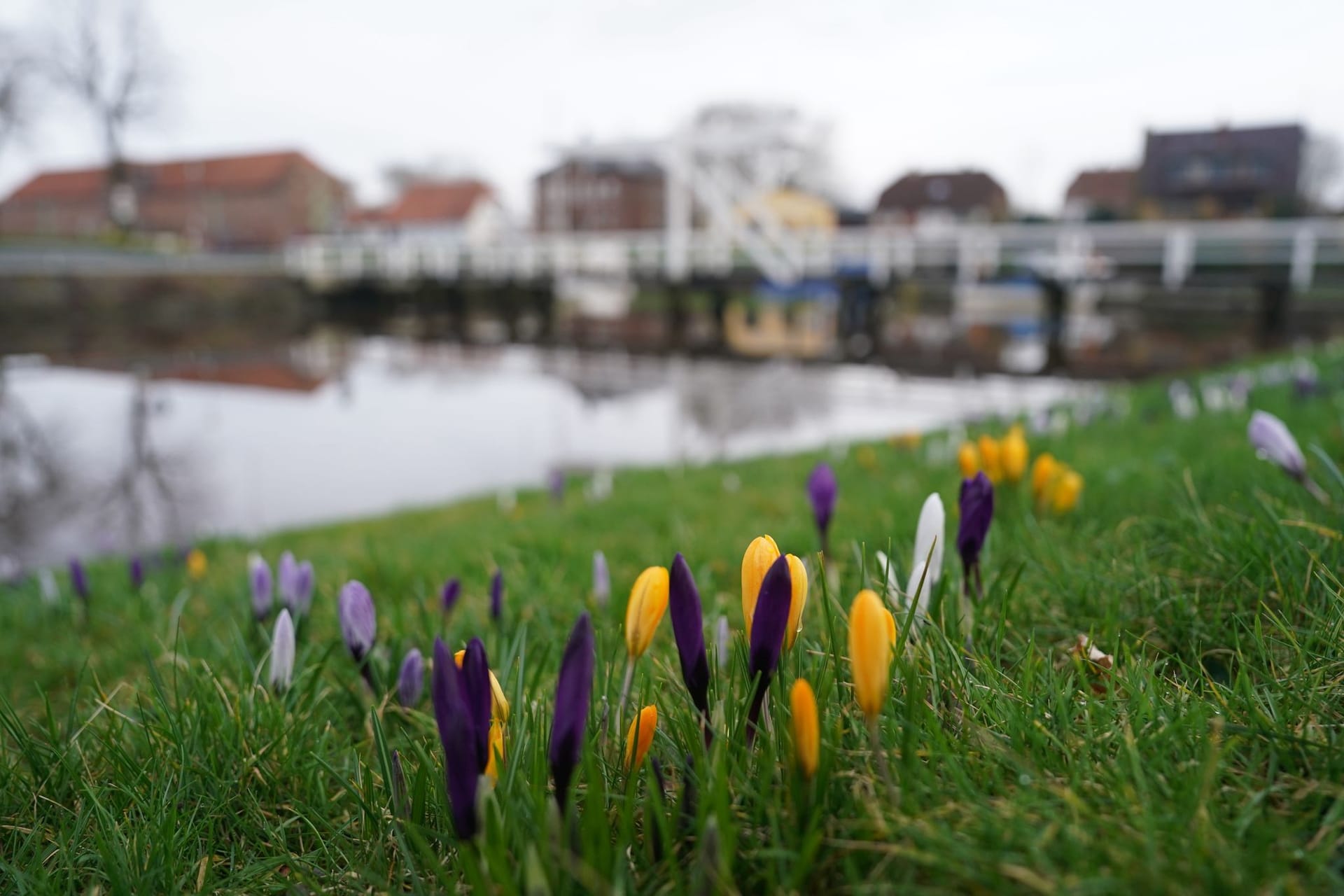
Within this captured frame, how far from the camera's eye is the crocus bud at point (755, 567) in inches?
33.5

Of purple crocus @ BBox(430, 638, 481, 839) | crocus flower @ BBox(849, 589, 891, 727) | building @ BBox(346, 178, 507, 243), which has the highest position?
building @ BBox(346, 178, 507, 243)

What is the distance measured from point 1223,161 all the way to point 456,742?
44.4 feet

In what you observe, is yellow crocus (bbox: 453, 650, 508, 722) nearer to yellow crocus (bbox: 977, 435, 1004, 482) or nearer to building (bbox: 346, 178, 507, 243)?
yellow crocus (bbox: 977, 435, 1004, 482)

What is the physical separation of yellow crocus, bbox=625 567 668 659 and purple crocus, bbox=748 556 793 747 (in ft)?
0.33

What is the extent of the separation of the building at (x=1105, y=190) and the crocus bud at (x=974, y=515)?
15740 millimetres

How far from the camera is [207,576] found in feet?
12.0

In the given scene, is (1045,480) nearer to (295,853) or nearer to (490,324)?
(295,853)

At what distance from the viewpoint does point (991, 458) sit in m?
1.99

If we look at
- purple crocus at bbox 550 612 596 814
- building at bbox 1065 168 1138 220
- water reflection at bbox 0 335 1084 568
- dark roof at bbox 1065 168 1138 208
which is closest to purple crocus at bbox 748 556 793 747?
purple crocus at bbox 550 612 596 814

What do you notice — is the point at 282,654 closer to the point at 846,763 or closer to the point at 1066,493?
the point at 846,763

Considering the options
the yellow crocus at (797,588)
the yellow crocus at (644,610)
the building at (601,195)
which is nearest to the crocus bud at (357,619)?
the yellow crocus at (644,610)

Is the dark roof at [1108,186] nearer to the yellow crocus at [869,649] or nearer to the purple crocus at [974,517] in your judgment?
the purple crocus at [974,517]

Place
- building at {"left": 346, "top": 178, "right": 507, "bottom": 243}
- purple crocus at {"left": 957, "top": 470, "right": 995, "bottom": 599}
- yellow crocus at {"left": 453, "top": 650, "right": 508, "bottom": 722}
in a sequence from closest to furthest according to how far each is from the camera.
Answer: yellow crocus at {"left": 453, "top": 650, "right": 508, "bottom": 722} → purple crocus at {"left": 957, "top": 470, "right": 995, "bottom": 599} → building at {"left": 346, "top": 178, "right": 507, "bottom": 243}

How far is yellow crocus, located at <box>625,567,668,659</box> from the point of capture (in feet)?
2.84
